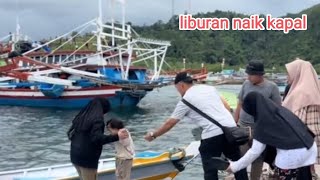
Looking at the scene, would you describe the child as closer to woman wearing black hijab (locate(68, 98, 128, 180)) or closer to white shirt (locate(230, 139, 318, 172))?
woman wearing black hijab (locate(68, 98, 128, 180))

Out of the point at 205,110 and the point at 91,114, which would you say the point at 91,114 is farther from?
the point at 205,110

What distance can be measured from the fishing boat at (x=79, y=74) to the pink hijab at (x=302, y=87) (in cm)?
2848

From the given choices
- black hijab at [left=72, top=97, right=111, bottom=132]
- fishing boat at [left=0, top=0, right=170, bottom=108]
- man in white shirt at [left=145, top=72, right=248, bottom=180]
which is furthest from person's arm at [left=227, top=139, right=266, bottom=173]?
fishing boat at [left=0, top=0, right=170, bottom=108]

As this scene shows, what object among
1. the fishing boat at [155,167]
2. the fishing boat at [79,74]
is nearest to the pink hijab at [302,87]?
the fishing boat at [155,167]

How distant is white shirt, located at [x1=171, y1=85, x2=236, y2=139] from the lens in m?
5.23

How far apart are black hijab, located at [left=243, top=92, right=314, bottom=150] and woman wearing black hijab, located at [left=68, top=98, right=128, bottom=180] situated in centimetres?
206

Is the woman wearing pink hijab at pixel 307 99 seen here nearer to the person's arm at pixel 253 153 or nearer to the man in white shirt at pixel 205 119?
the man in white shirt at pixel 205 119

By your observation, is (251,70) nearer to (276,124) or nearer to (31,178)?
(276,124)

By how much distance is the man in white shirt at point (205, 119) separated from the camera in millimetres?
5246

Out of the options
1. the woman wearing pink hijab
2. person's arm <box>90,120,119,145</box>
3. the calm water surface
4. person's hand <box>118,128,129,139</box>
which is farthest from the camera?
the calm water surface

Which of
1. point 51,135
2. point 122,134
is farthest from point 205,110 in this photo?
point 51,135

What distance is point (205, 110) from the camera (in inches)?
207

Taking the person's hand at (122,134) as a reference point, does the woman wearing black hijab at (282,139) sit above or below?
above

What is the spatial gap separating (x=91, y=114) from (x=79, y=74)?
2823 cm
